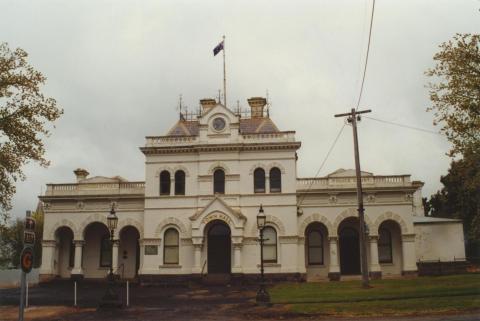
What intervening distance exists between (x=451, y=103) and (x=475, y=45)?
2367 mm

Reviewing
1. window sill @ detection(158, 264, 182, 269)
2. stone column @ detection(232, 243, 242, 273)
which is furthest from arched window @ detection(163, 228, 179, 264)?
stone column @ detection(232, 243, 242, 273)

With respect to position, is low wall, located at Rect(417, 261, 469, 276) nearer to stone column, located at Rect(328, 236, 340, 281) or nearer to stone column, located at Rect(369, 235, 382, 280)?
stone column, located at Rect(369, 235, 382, 280)

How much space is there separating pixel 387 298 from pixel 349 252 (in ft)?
52.4

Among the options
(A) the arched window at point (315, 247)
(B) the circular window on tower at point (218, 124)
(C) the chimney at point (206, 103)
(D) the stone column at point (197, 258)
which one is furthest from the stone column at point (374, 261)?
(C) the chimney at point (206, 103)

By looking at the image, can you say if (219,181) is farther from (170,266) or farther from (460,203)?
(460,203)

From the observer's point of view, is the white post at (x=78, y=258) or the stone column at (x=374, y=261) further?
the white post at (x=78, y=258)

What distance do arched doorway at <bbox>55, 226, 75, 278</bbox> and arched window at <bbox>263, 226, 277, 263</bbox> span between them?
14402 millimetres

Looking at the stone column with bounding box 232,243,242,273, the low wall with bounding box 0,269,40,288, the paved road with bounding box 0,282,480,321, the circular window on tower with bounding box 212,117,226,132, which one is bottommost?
the paved road with bounding box 0,282,480,321

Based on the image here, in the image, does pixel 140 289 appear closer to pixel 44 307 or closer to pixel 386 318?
pixel 44 307

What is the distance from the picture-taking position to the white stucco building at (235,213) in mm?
34312

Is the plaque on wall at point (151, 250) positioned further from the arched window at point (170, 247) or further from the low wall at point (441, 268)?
the low wall at point (441, 268)

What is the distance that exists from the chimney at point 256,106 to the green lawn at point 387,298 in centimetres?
1614

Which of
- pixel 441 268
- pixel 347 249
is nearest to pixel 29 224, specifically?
pixel 347 249

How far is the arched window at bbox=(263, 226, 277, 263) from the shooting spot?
113 feet
